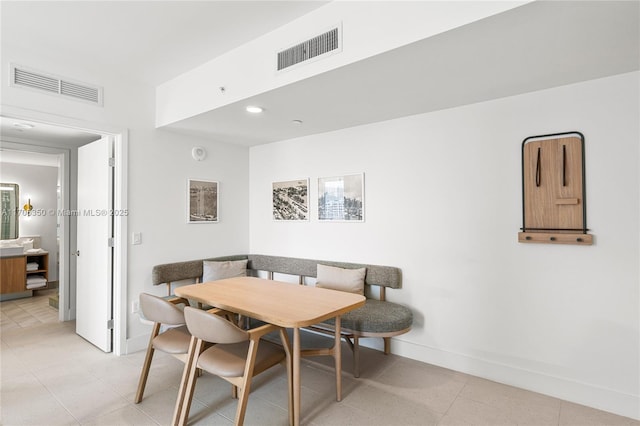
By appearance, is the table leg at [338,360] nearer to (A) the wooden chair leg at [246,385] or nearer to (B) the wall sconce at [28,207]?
(A) the wooden chair leg at [246,385]

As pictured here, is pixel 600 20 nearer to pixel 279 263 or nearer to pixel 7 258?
pixel 279 263

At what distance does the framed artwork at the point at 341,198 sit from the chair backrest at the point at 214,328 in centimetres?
199

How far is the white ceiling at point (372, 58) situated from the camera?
174 centimetres

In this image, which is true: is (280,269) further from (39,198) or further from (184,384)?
(39,198)

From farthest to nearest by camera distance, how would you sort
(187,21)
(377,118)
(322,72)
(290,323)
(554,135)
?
(377,118)
(554,135)
(187,21)
(322,72)
(290,323)

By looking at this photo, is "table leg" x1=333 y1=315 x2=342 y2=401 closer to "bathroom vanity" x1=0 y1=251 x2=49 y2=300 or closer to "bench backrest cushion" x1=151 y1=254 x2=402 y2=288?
"bench backrest cushion" x1=151 y1=254 x2=402 y2=288

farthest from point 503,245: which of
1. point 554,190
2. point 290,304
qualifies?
point 290,304

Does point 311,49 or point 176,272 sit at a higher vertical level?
point 311,49

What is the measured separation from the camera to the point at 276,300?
2.41 meters

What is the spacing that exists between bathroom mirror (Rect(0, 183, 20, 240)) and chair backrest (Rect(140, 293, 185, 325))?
5.81m

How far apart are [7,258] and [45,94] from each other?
398 centimetres

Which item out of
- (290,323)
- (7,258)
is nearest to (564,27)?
(290,323)

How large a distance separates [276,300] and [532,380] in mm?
2081

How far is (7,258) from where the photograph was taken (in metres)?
5.31
